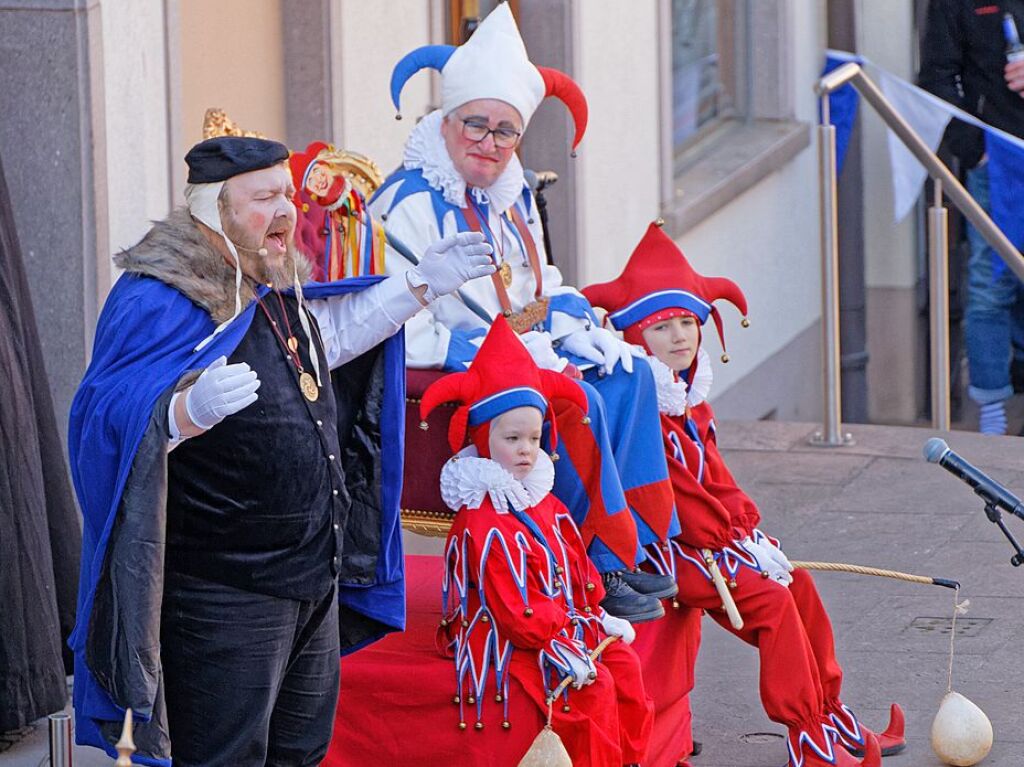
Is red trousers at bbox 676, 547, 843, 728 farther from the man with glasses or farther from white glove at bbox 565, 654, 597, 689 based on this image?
white glove at bbox 565, 654, 597, 689

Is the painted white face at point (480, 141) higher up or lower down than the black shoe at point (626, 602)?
higher up

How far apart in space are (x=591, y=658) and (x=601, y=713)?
0.13m

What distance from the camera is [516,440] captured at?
506cm

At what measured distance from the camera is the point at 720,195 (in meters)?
10.7

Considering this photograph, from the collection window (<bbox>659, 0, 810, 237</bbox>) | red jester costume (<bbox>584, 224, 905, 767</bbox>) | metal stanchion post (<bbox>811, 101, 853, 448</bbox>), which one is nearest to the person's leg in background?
window (<bbox>659, 0, 810, 237</bbox>)

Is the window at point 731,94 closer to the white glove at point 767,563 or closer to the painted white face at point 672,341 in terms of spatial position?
the painted white face at point 672,341

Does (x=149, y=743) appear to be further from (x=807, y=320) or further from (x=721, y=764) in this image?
(x=807, y=320)

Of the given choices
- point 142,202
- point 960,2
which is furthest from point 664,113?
point 142,202

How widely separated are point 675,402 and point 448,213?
806 mm

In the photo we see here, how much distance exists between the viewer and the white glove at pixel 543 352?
17.9ft

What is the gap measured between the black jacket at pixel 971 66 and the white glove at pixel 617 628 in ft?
18.6

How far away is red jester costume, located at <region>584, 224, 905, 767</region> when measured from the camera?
5480 millimetres

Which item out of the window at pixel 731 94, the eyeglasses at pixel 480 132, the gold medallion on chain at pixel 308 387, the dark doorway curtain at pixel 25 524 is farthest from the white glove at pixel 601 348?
the window at pixel 731 94

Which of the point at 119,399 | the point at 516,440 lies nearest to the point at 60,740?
the point at 119,399
